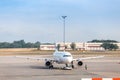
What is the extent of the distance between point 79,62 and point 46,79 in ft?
87.8

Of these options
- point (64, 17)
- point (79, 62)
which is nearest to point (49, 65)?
point (79, 62)

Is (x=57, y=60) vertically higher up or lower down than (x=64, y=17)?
lower down

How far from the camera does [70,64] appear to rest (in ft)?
193

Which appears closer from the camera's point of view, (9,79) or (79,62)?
(9,79)

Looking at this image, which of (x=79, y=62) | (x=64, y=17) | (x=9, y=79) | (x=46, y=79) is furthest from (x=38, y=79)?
(x=64, y=17)

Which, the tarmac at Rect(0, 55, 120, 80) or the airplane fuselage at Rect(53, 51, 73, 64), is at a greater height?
the airplane fuselage at Rect(53, 51, 73, 64)

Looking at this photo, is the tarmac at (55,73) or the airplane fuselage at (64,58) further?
the airplane fuselage at (64,58)

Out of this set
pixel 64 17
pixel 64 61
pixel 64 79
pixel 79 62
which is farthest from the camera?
pixel 64 17

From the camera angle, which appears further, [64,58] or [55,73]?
[64,58]

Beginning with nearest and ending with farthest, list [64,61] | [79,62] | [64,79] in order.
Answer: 1. [64,79]
2. [64,61]
3. [79,62]

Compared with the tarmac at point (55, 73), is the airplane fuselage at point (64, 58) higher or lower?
higher

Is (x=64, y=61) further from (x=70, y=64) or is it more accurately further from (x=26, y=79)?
(x=26, y=79)

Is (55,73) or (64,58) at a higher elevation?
(64,58)

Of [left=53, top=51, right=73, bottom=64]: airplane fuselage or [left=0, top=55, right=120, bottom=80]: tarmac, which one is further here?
[left=53, top=51, right=73, bottom=64]: airplane fuselage
